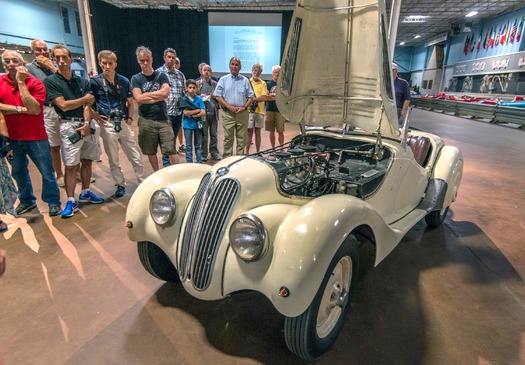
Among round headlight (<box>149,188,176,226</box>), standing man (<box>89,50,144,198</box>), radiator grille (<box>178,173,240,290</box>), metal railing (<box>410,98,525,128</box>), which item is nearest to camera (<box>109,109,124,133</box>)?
standing man (<box>89,50,144,198</box>)

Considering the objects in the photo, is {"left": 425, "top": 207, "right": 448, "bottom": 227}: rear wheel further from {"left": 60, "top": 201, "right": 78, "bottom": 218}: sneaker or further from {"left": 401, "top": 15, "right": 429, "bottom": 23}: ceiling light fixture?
{"left": 401, "top": 15, "right": 429, "bottom": 23}: ceiling light fixture

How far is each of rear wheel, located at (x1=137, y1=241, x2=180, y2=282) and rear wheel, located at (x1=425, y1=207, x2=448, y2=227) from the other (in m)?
2.83

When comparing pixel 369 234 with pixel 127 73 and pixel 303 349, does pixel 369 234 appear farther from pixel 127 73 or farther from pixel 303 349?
pixel 127 73

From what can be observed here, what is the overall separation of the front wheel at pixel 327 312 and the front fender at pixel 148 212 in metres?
0.91

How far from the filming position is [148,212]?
84.0 inches

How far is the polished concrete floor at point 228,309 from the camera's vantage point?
180cm

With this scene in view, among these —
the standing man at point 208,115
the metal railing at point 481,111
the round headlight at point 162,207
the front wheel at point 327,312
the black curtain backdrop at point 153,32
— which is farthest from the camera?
the black curtain backdrop at point 153,32

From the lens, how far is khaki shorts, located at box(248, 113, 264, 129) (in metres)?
6.25

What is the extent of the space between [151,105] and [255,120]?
259cm

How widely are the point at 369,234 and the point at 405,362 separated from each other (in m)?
0.77

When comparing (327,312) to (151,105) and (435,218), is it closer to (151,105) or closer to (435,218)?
(435,218)

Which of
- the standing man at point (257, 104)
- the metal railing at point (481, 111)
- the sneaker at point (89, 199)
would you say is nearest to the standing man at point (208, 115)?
the standing man at point (257, 104)

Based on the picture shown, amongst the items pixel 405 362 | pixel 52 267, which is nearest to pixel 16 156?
pixel 52 267

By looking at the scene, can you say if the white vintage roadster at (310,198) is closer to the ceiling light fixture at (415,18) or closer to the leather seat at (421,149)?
the leather seat at (421,149)
